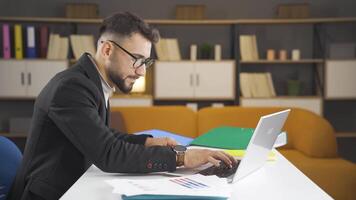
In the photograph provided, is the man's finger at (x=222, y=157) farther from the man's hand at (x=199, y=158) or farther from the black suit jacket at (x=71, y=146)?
the black suit jacket at (x=71, y=146)

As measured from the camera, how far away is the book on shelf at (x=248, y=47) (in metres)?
5.27

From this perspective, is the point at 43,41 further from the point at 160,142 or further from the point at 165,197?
the point at 165,197

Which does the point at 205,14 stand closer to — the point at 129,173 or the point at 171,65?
the point at 171,65

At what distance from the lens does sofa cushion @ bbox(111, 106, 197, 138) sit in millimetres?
4207

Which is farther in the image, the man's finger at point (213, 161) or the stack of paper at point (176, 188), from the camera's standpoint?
the man's finger at point (213, 161)

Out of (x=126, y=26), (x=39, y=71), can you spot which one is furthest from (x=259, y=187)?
(x=39, y=71)

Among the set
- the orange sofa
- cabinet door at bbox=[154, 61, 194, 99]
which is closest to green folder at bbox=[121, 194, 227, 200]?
the orange sofa

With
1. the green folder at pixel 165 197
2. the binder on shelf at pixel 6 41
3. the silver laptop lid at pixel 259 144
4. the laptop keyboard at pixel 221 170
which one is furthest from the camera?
the binder on shelf at pixel 6 41

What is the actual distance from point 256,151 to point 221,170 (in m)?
0.14

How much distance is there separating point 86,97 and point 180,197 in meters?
0.59

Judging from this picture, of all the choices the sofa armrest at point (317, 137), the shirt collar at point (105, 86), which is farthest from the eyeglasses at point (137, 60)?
the sofa armrest at point (317, 137)

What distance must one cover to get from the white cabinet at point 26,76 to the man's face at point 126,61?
346 centimetres

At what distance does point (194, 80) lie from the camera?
5250mm

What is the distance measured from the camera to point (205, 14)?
558 centimetres
